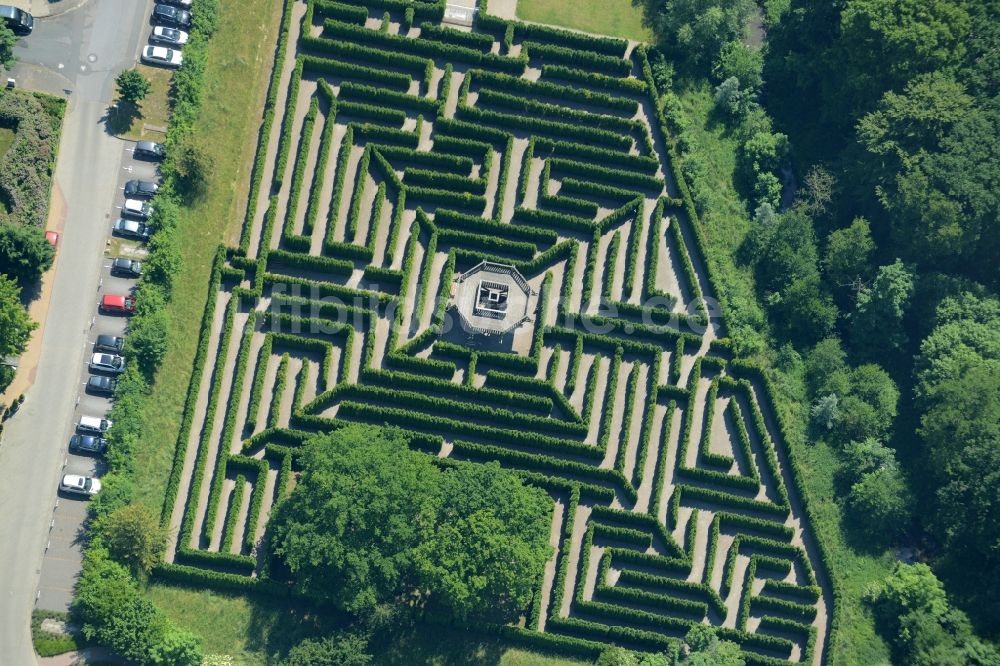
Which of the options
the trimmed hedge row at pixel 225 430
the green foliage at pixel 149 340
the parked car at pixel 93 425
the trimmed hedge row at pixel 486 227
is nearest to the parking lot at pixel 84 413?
the parked car at pixel 93 425

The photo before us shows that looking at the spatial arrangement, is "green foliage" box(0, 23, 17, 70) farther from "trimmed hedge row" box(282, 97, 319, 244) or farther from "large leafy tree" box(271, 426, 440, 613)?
"large leafy tree" box(271, 426, 440, 613)

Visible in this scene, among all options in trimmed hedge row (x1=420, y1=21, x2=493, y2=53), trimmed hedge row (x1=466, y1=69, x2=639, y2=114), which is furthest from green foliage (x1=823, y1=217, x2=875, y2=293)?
trimmed hedge row (x1=420, y1=21, x2=493, y2=53)

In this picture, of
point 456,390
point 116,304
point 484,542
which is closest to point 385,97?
point 456,390

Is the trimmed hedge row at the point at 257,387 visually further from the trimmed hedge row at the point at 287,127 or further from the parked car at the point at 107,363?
the trimmed hedge row at the point at 287,127

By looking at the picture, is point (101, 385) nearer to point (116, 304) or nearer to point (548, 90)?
point (116, 304)

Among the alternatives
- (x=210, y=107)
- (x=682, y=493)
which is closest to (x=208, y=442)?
A: (x=210, y=107)

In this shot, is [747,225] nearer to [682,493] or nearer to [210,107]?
[682,493]
